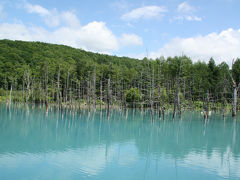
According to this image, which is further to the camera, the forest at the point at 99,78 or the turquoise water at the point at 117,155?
the forest at the point at 99,78

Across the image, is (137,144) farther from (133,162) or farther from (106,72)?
(106,72)

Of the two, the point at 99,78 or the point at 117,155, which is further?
the point at 99,78

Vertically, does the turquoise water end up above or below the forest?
below

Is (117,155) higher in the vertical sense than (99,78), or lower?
lower

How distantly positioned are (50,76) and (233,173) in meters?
54.7

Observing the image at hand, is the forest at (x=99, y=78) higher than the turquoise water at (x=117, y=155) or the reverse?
higher

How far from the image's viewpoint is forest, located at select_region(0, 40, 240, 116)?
162ft

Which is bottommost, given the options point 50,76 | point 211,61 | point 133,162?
point 133,162

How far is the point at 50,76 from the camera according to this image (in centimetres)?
5997

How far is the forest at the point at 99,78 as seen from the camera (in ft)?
162

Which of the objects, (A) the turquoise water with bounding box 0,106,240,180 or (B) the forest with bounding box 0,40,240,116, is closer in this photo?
(A) the turquoise water with bounding box 0,106,240,180

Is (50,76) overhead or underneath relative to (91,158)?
overhead

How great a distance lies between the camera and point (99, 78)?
209 feet

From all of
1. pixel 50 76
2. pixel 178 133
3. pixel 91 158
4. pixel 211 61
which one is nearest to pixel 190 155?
pixel 91 158
